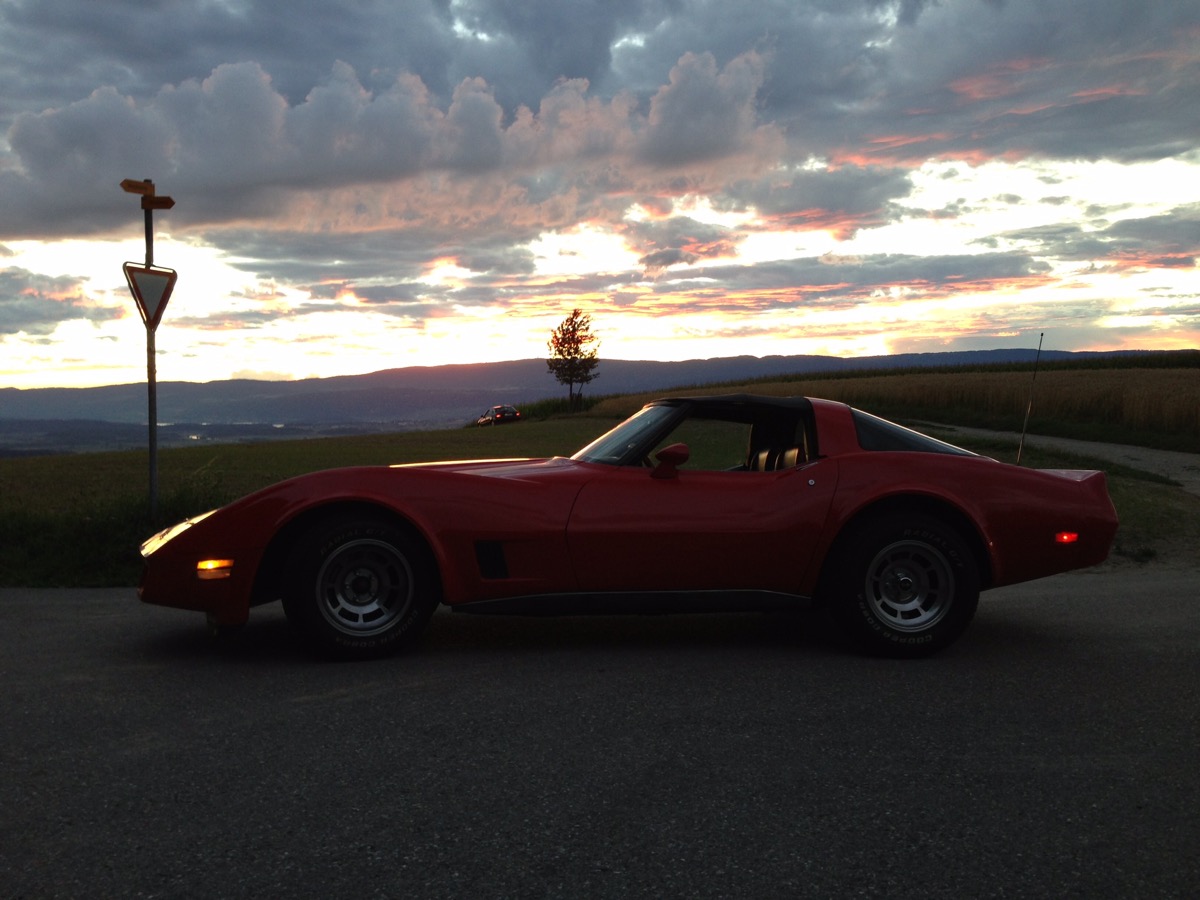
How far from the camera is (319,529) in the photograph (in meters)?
5.26

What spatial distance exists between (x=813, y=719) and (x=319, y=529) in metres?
2.45

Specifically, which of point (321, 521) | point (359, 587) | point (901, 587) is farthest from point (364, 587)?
point (901, 587)

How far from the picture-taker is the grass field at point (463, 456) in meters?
9.32

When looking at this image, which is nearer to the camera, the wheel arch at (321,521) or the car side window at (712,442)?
the wheel arch at (321,521)

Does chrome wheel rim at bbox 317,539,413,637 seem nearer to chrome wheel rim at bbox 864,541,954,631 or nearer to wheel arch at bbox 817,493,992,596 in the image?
wheel arch at bbox 817,493,992,596

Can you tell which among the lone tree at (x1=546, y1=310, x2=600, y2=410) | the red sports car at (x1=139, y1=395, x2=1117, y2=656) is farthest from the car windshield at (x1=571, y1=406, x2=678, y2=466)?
the lone tree at (x1=546, y1=310, x2=600, y2=410)

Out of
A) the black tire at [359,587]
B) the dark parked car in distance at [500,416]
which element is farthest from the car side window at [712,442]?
the dark parked car in distance at [500,416]

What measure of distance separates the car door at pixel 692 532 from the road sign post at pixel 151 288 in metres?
5.37

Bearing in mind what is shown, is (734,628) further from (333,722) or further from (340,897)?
(340,897)

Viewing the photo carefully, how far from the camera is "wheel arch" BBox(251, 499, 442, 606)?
532 cm

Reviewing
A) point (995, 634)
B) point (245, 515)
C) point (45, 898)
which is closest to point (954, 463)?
point (995, 634)

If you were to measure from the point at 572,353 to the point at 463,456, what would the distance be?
61.1 m

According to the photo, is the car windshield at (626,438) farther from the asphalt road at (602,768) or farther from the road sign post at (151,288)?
the road sign post at (151,288)

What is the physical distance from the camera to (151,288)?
9.67 m
